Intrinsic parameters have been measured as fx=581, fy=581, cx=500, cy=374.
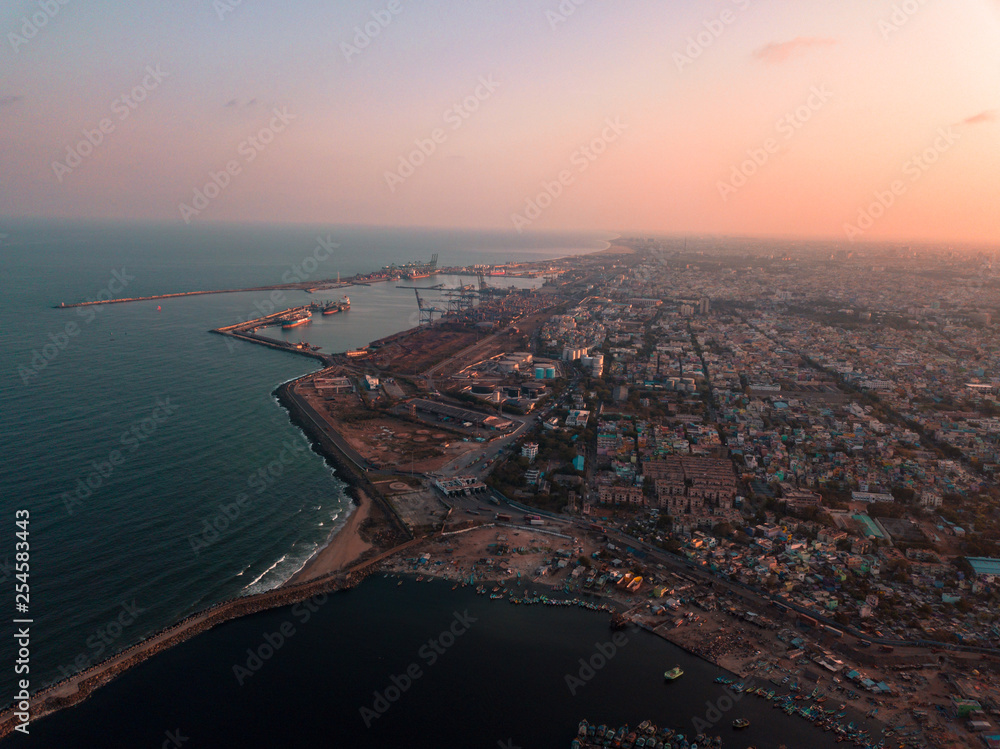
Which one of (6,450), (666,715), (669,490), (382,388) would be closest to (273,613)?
(666,715)
